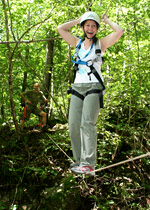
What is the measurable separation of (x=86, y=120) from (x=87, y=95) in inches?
12.6

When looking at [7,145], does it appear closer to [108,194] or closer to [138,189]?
[108,194]

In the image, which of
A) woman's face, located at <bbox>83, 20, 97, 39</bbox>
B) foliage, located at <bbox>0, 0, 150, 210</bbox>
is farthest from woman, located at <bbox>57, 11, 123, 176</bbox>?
foliage, located at <bbox>0, 0, 150, 210</bbox>

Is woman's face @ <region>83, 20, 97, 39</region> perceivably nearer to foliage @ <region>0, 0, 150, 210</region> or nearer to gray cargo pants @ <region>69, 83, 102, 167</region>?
gray cargo pants @ <region>69, 83, 102, 167</region>

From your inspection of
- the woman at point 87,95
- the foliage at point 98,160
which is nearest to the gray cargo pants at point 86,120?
the woman at point 87,95

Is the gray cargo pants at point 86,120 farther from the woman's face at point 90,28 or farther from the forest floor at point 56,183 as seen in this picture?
the forest floor at point 56,183

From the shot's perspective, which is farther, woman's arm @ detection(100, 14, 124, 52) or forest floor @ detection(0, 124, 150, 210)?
forest floor @ detection(0, 124, 150, 210)

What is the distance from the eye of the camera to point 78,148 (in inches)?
123

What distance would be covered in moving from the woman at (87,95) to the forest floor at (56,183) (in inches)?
126

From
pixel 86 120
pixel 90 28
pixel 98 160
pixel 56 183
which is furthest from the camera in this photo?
pixel 98 160

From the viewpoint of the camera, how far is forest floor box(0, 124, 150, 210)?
6379mm

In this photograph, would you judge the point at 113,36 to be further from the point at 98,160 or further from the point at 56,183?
the point at 56,183

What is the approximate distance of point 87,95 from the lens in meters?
2.94

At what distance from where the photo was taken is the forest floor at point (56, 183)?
6.38 meters

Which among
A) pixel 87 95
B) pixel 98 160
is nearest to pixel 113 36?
pixel 87 95
